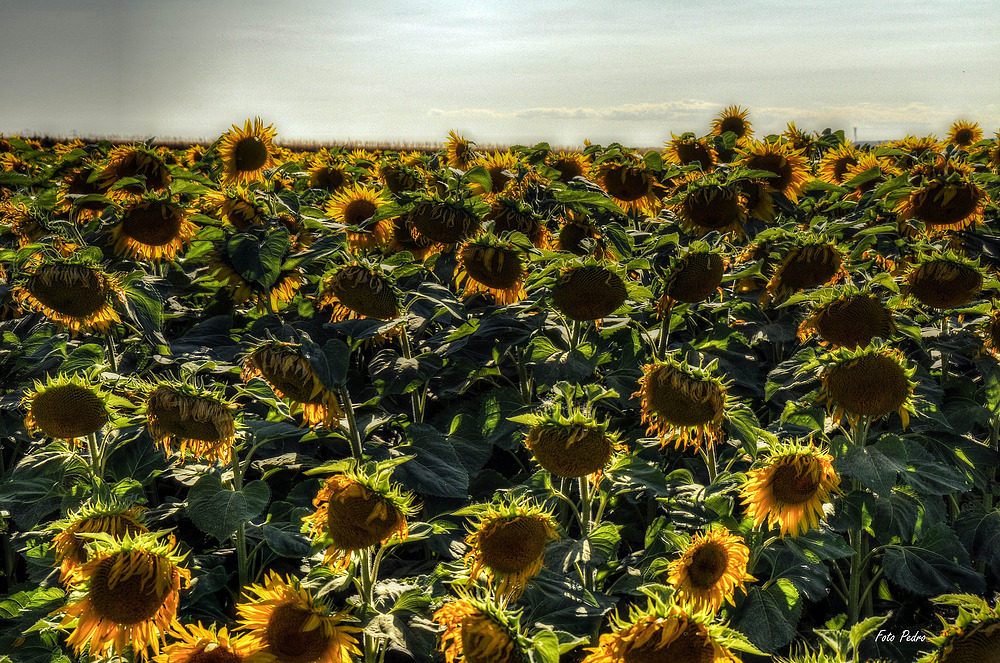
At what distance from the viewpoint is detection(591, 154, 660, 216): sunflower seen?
4.11m

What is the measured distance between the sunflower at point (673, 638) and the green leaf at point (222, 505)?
49.5 inches

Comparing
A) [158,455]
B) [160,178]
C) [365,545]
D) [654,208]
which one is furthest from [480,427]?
[160,178]

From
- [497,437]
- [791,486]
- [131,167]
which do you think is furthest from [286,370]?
[131,167]

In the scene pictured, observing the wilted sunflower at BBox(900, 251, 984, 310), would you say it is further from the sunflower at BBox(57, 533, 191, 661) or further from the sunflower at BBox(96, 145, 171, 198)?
the sunflower at BBox(96, 145, 171, 198)

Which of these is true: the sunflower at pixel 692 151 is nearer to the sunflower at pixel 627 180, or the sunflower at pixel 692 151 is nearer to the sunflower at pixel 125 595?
the sunflower at pixel 627 180

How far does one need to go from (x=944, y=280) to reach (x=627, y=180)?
5.80ft

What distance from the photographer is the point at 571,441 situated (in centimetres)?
193

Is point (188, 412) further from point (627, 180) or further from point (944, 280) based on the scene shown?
point (627, 180)

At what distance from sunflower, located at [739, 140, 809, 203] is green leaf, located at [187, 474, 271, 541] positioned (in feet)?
10.4

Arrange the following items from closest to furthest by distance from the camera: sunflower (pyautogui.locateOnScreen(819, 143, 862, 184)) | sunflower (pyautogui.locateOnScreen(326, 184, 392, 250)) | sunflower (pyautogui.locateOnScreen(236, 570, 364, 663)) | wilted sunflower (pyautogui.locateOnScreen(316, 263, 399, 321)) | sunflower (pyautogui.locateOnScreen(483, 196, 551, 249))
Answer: sunflower (pyautogui.locateOnScreen(236, 570, 364, 663)), wilted sunflower (pyautogui.locateOnScreen(316, 263, 399, 321)), sunflower (pyautogui.locateOnScreen(483, 196, 551, 249)), sunflower (pyautogui.locateOnScreen(326, 184, 392, 250)), sunflower (pyautogui.locateOnScreen(819, 143, 862, 184))

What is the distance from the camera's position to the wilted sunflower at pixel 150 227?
3.39 meters

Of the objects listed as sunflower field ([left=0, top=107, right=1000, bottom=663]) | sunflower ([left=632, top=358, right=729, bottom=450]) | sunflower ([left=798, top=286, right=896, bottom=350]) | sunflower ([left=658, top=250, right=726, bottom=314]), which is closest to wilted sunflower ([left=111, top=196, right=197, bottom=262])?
sunflower field ([left=0, top=107, right=1000, bottom=663])

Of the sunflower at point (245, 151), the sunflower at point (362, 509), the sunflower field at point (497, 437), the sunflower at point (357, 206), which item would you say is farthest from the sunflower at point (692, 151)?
the sunflower at point (362, 509)

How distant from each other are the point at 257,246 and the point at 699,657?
2.12m
